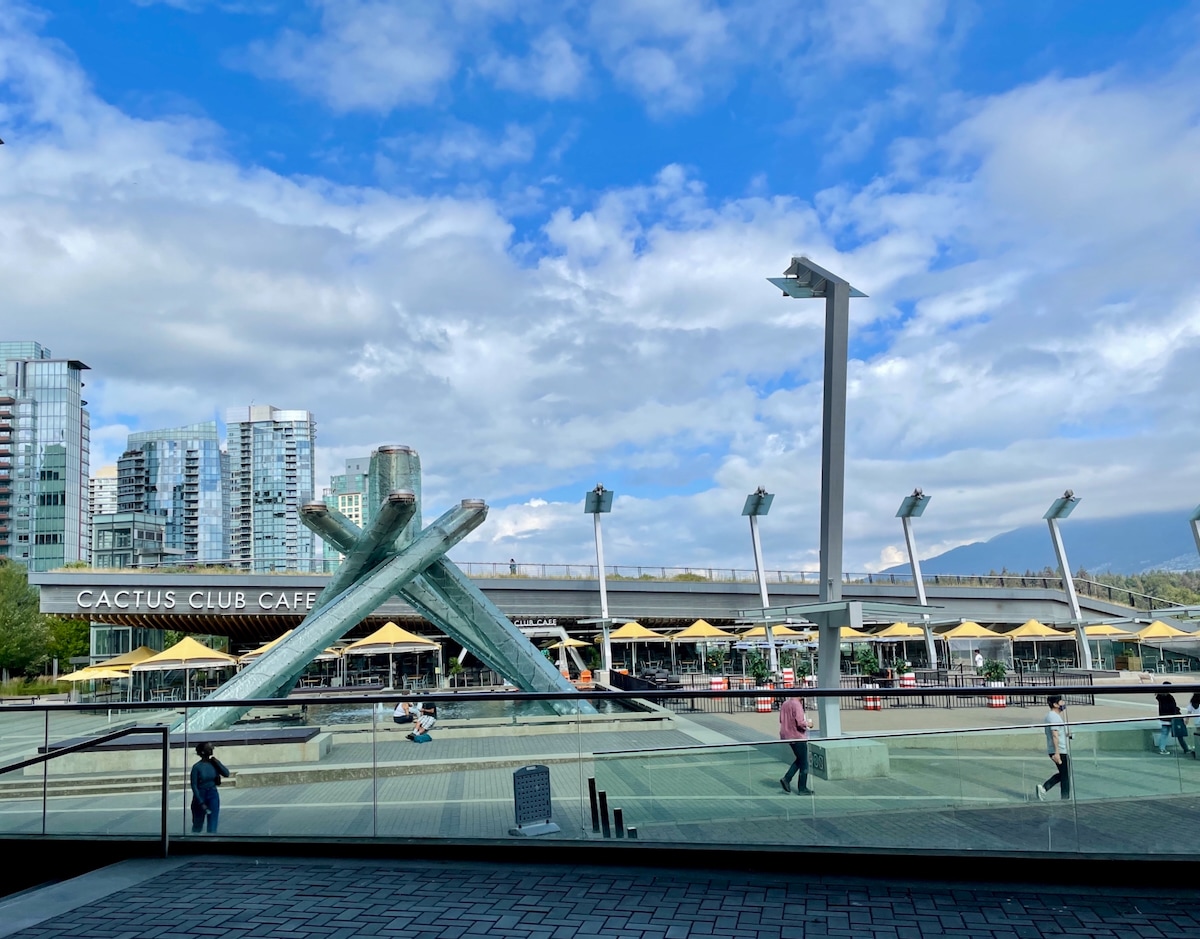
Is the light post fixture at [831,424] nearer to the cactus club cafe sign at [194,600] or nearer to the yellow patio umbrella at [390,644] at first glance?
the yellow patio umbrella at [390,644]

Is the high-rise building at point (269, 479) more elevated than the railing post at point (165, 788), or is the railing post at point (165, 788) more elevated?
the high-rise building at point (269, 479)

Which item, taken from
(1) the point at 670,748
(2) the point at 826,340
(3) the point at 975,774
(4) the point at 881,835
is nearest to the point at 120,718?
(1) the point at 670,748

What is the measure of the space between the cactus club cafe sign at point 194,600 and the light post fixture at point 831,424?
3374 centimetres

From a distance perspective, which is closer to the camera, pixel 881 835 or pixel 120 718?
pixel 881 835

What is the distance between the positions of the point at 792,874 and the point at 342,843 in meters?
3.34

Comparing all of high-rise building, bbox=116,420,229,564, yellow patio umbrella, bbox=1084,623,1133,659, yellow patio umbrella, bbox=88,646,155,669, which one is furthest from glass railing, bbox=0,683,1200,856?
high-rise building, bbox=116,420,229,564

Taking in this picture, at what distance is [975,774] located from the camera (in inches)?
251

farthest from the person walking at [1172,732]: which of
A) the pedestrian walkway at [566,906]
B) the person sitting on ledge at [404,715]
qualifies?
the person sitting on ledge at [404,715]

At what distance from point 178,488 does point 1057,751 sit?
16398cm

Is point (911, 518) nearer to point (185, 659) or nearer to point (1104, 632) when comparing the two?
point (1104, 632)

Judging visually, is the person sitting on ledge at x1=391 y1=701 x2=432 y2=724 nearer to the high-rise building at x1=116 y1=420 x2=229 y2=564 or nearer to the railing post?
the railing post

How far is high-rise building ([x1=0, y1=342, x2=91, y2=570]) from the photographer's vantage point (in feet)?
388

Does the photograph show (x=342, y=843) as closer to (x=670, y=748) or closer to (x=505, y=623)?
(x=670, y=748)

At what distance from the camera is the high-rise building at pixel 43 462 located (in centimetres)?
11819
